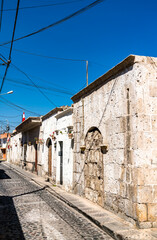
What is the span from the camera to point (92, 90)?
8.48 meters

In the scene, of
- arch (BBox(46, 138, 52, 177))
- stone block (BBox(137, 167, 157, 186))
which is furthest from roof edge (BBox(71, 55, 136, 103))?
arch (BBox(46, 138, 52, 177))

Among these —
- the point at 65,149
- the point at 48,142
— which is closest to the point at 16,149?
the point at 48,142

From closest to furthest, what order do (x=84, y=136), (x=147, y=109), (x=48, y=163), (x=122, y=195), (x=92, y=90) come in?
(x=147, y=109)
(x=122, y=195)
(x=92, y=90)
(x=84, y=136)
(x=48, y=163)

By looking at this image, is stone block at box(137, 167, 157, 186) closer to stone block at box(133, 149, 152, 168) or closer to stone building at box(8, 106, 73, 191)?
stone block at box(133, 149, 152, 168)

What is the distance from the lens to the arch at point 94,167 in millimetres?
7574

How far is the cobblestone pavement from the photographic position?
17.0 ft

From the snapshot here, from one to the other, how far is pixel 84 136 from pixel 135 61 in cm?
406

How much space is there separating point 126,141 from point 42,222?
2999 millimetres

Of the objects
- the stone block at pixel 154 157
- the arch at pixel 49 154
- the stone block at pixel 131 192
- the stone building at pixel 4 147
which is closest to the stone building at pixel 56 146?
Answer: the arch at pixel 49 154

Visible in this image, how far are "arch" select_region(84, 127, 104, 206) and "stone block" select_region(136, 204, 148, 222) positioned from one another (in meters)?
2.07

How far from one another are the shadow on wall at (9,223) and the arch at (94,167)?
8.52 ft

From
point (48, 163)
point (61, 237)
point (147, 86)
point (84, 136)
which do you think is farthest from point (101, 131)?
point (48, 163)

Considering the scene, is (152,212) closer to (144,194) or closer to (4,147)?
(144,194)

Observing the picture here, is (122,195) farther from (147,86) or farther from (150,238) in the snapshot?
(147,86)
